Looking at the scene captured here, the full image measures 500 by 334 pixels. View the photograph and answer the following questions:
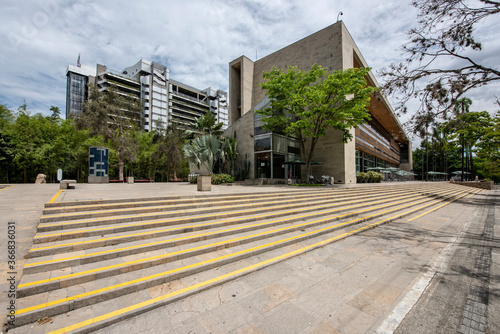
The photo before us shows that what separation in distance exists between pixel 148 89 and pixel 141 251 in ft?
231

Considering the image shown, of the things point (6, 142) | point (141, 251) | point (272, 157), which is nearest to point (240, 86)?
point (272, 157)

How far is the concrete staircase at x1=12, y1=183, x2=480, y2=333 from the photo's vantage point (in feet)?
8.69

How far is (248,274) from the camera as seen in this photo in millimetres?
3750

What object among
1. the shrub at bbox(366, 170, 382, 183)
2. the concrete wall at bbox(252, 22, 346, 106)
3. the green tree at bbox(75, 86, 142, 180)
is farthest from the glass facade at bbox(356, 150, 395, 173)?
the green tree at bbox(75, 86, 142, 180)

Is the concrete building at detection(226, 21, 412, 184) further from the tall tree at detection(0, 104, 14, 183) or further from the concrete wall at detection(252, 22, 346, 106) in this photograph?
the tall tree at detection(0, 104, 14, 183)

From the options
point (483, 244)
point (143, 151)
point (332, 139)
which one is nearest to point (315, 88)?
point (332, 139)

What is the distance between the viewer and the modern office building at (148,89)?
6144cm

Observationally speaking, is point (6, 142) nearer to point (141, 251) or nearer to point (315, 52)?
point (141, 251)

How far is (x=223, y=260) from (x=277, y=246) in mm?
1511

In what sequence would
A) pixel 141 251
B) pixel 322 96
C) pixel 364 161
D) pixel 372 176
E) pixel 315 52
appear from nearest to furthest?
pixel 141 251
pixel 322 96
pixel 315 52
pixel 372 176
pixel 364 161

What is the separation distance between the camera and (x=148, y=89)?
63375mm

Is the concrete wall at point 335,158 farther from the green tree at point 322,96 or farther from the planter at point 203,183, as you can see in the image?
the planter at point 203,183

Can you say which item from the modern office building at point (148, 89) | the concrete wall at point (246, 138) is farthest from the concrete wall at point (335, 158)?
the modern office building at point (148, 89)

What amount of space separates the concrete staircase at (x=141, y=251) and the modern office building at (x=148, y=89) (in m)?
57.4
